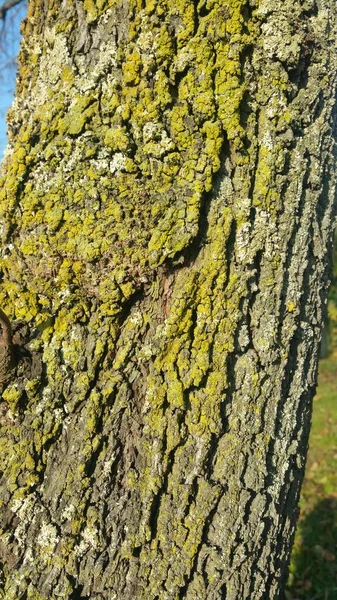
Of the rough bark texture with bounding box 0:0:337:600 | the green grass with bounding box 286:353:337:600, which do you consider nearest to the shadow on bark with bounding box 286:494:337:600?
the green grass with bounding box 286:353:337:600

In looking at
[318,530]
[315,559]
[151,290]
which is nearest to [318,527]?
[318,530]

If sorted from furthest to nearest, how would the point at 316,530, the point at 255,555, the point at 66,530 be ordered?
the point at 316,530, the point at 255,555, the point at 66,530

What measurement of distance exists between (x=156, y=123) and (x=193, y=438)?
83cm

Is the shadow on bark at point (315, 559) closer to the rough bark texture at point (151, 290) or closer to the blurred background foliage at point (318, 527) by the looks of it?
the blurred background foliage at point (318, 527)

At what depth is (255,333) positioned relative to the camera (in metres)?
1.39

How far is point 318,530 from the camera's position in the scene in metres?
4.01

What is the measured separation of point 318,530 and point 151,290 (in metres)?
3.43

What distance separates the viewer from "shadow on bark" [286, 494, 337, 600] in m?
3.39

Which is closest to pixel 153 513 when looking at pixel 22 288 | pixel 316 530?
pixel 22 288

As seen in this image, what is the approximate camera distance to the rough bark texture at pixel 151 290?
4.31 ft

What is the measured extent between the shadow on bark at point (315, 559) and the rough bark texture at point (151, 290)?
242cm

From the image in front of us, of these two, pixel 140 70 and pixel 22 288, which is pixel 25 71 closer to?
pixel 140 70

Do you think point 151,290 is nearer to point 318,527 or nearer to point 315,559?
point 315,559

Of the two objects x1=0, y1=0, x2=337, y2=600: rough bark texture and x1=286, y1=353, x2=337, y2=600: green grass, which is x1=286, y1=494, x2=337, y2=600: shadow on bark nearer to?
x1=286, y1=353, x2=337, y2=600: green grass
